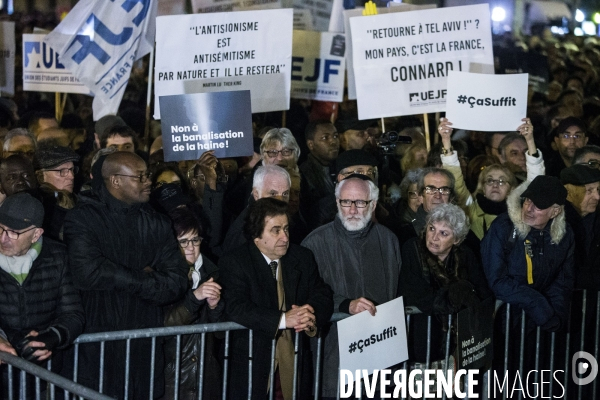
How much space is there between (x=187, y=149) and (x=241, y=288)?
1.92 meters

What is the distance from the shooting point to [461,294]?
679cm

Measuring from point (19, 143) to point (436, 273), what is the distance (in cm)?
405

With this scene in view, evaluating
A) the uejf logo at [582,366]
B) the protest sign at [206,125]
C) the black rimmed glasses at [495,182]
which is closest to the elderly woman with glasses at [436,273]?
the uejf logo at [582,366]

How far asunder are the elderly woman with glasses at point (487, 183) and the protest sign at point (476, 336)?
150cm

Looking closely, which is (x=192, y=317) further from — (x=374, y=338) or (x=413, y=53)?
(x=413, y=53)

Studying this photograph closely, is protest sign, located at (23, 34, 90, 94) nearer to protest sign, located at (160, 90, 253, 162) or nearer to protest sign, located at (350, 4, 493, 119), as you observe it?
protest sign, located at (350, 4, 493, 119)

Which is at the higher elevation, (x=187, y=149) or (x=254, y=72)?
(x=254, y=72)

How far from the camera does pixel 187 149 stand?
26.5 ft

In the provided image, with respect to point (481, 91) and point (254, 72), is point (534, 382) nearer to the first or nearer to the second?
point (481, 91)

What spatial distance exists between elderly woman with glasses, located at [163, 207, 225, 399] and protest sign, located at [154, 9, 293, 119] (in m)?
2.51

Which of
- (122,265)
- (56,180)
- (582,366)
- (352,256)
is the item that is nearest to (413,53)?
(352,256)

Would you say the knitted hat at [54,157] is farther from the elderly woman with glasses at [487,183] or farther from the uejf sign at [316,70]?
the uejf sign at [316,70]

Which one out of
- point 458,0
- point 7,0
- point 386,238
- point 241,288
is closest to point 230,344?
point 241,288

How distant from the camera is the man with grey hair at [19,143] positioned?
905 cm
